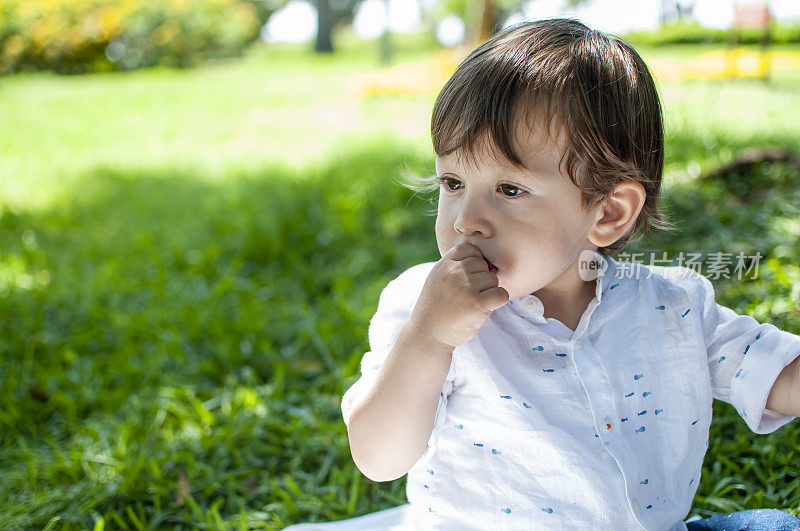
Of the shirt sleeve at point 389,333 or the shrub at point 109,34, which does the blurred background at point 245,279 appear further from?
the shrub at point 109,34

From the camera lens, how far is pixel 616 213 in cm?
140

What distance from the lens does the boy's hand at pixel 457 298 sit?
1.15m

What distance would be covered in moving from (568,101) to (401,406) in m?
0.62

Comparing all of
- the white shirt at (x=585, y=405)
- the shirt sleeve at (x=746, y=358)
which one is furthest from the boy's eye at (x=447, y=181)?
the shirt sleeve at (x=746, y=358)

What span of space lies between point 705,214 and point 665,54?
698cm

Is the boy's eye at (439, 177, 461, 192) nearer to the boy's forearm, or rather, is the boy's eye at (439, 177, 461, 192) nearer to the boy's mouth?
the boy's mouth

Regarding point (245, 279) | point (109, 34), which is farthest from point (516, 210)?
point (109, 34)

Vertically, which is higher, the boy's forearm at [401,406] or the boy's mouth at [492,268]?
the boy's mouth at [492,268]

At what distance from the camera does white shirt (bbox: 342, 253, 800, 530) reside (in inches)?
50.7

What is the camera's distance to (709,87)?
6609mm

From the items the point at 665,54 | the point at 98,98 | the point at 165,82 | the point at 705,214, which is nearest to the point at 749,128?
the point at 705,214

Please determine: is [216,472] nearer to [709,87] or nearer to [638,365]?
[638,365]

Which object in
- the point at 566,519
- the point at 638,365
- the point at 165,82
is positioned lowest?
the point at 165,82

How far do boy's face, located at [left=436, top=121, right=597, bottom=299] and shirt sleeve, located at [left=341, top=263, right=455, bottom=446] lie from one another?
153mm
